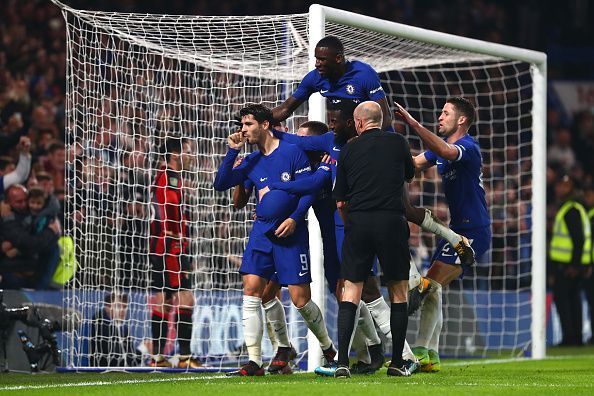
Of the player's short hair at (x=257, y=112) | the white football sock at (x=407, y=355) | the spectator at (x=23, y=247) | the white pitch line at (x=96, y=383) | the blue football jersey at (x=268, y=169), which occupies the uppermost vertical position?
the player's short hair at (x=257, y=112)

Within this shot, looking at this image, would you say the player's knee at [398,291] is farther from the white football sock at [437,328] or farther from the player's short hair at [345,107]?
the white football sock at [437,328]

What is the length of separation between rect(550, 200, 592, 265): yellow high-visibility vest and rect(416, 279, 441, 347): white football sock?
7.41 metres

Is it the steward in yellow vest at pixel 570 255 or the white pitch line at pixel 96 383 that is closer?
the white pitch line at pixel 96 383

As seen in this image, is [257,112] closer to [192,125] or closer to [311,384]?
[311,384]

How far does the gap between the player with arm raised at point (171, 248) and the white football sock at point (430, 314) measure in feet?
8.13

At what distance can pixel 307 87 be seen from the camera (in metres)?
9.56

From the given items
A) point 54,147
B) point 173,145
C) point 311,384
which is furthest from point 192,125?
point 311,384

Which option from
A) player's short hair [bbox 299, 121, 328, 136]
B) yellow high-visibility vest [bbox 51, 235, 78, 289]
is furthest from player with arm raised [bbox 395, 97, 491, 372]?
yellow high-visibility vest [bbox 51, 235, 78, 289]

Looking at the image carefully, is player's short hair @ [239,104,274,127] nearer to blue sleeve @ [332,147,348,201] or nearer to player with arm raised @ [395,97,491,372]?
blue sleeve @ [332,147,348,201]

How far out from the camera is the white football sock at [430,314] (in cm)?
1012

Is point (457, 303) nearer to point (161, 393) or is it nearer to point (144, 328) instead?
point (144, 328)

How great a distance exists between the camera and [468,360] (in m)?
13.5

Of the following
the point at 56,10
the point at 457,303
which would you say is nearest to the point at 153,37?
the point at 457,303

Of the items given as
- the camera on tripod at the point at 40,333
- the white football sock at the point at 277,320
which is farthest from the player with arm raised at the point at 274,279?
the camera on tripod at the point at 40,333
